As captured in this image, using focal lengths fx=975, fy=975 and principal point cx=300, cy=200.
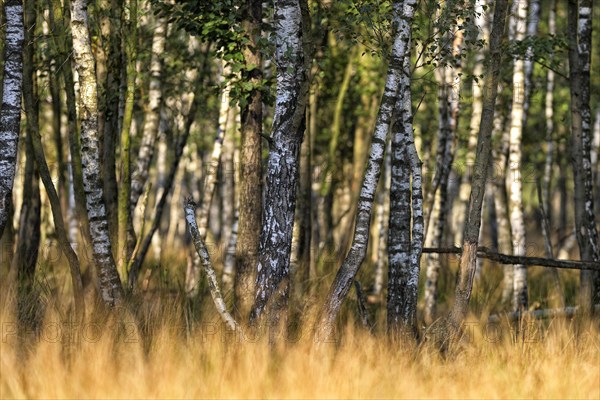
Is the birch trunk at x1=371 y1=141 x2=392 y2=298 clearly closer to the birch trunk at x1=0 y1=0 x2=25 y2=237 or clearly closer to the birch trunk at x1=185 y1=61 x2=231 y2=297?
the birch trunk at x1=185 y1=61 x2=231 y2=297

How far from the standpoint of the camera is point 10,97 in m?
9.32

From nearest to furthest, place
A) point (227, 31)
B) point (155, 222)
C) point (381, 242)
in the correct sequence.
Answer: point (227, 31)
point (155, 222)
point (381, 242)

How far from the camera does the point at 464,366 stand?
8430mm

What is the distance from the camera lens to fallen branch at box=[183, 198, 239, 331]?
9406 mm

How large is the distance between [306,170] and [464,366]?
710 cm

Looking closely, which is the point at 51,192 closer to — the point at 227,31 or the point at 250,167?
the point at 250,167

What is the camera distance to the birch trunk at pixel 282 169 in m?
9.55

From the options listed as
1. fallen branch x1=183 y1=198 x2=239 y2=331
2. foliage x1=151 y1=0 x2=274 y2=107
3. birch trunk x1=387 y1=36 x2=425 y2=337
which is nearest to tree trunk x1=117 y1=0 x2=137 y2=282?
foliage x1=151 y1=0 x2=274 y2=107

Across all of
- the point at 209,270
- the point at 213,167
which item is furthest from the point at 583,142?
the point at 209,270

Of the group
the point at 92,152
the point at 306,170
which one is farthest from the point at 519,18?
the point at 92,152

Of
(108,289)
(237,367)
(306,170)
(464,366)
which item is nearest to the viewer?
(237,367)

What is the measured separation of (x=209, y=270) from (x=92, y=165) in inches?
72.2

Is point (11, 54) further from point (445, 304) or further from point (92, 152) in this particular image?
point (445, 304)

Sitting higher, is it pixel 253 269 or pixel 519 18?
pixel 519 18
